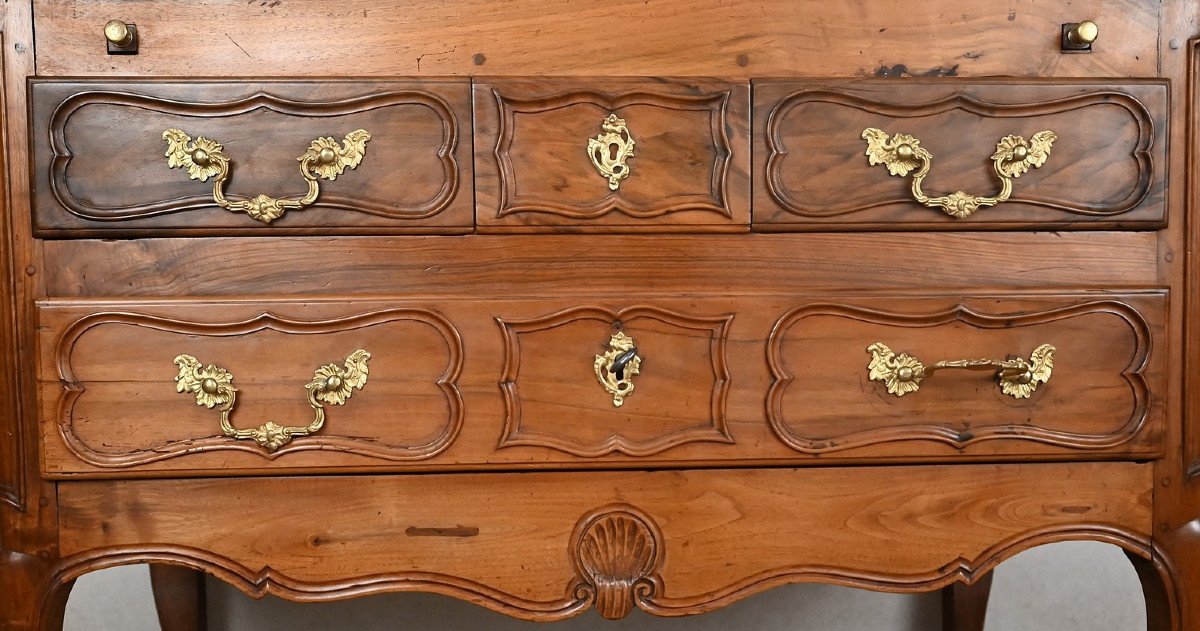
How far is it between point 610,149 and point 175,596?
109cm

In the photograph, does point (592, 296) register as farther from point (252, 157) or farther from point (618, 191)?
point (252, 157)

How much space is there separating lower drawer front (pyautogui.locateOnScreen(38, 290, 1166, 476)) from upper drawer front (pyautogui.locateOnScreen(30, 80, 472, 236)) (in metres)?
0.09

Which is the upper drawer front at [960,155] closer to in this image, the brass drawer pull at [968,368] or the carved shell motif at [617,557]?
the brass drawer pull at [968,368]

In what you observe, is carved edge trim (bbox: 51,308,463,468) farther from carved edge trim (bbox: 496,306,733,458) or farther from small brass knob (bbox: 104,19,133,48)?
small brass knob (bbox: 104,19,133,48)

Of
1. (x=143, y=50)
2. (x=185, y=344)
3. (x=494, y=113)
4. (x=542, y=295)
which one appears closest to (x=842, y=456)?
(x=542, y=295)

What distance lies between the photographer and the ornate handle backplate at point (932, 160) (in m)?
0.92

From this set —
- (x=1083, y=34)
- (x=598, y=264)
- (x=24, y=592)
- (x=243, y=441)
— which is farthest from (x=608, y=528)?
(x=1083, y=34)

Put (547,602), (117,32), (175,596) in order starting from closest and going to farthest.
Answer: (117,32), (547,602), (175,596)

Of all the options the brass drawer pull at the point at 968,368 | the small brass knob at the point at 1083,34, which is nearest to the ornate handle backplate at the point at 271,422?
the brass drawer pull at the point at 968,368

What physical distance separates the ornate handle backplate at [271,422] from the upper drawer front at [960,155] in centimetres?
46

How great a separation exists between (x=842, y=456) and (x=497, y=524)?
38 cm

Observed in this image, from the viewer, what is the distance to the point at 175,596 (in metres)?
1.43

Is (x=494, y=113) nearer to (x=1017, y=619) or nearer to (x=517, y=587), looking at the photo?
(x=517, y=587)

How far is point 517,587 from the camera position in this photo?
942mm
